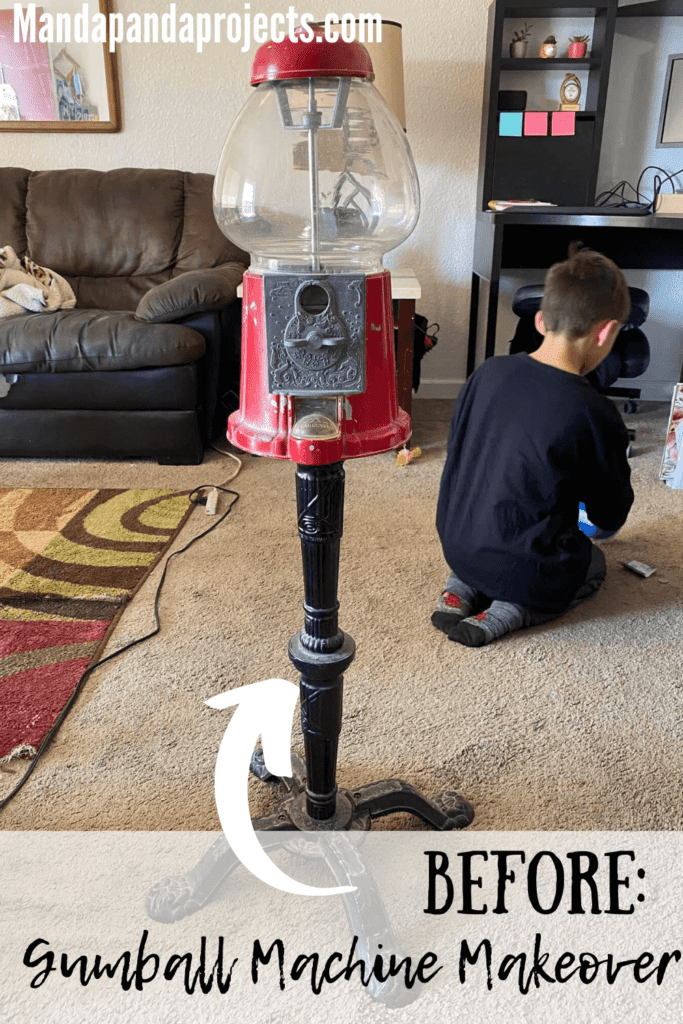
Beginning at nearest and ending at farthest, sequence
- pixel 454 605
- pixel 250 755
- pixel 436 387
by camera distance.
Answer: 1. pixel 250 755
2. pixel 454 605
3. pixel 436 387

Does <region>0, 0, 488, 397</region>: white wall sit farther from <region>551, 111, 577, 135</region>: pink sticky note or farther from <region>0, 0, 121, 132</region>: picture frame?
<region>551, 111, 577, 135</region>: pink sticky note

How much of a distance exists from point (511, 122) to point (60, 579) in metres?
2.35

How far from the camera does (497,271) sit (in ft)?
9.07

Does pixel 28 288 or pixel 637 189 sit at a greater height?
pixel 637 189

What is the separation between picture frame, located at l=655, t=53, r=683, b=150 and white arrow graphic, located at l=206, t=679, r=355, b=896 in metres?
2.73

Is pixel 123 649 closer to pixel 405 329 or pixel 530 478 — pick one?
pixel 530 478

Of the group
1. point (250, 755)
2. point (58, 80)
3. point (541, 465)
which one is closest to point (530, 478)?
point (541, 465)

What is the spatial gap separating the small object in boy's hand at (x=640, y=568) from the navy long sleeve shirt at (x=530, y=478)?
324 millimetres

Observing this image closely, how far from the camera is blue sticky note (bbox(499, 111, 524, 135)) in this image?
291cm

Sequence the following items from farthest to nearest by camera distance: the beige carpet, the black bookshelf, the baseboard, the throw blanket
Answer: the baseboard, the black bookshelf, the throw blanket, the beige carpet

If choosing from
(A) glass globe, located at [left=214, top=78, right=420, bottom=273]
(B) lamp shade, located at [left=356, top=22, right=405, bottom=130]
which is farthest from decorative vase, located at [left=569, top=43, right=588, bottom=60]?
(A) glass globe, located at [left=214, top=78, right=420, bottom=273]

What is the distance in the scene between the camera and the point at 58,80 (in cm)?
305

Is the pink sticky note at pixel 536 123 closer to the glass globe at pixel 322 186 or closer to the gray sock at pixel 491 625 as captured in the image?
the gray sock at pixel 491 625

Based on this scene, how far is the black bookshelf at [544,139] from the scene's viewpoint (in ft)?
9.07
